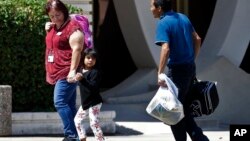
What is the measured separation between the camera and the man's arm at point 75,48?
955 cm

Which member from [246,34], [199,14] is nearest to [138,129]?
[246,34]

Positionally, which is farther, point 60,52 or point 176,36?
point 60,52

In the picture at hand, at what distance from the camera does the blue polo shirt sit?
908 cm

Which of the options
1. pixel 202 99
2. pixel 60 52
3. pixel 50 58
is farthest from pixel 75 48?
pixel 202 99

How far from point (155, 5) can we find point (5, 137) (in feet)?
11.3

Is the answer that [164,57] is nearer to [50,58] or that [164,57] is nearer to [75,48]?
[75,48]

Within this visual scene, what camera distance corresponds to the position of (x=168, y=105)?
899cm

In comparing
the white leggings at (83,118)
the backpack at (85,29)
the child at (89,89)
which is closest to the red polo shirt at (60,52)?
the backpack at (85,29)

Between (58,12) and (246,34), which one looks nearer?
(58,12)

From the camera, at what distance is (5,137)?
11.4 m

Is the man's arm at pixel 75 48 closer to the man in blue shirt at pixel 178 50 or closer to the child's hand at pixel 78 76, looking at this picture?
the child's hand at pixel 78 76

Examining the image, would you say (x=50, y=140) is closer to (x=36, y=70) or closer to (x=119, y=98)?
(x=36, y=70)

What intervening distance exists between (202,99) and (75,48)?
5.49 feet

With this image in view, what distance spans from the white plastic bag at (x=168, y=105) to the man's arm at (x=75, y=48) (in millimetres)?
1147
